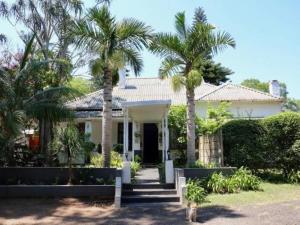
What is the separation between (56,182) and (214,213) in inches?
255

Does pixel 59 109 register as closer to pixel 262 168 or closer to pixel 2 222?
pixel 2 222

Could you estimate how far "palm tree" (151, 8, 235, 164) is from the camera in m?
15.5

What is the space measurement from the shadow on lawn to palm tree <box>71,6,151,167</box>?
5060mm

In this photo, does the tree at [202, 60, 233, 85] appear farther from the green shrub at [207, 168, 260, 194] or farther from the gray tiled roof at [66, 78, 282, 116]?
the green shrub at [207, 168, 260, 194]

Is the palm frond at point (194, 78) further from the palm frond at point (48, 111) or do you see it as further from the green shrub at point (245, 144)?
the palm frond at point (48, 111)

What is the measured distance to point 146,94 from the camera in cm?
2725

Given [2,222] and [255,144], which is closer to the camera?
[2,222]

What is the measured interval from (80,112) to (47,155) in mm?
7892

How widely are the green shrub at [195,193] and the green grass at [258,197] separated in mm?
245

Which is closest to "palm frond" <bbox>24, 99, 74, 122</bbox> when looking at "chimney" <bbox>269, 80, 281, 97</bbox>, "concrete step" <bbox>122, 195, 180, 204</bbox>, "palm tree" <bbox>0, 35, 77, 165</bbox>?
"palm tree" <bbox>0, 35, 77, 165</bbox>

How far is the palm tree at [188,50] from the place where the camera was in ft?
50.9

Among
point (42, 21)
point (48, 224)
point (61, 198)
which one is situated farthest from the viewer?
point (42, 21)

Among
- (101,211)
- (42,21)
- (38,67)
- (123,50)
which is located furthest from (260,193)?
(42,21)

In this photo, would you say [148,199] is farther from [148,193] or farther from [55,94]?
[55,94]
